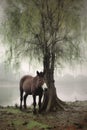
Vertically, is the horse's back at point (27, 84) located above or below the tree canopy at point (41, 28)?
below

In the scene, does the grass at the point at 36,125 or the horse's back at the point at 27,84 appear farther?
the horse's back at the point at 27,84

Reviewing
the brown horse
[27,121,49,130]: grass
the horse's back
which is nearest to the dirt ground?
[27,121,49,130]: grass

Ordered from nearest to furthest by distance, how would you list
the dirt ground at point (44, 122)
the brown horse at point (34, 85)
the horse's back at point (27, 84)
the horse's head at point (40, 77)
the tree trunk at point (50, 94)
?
the dirt ground at point (44, 122)
the horse's head at point (40, 77)
the brown horse at point (34, 85)
the tree trunk at point (50, 94)
the horse's back at point (27, 84)

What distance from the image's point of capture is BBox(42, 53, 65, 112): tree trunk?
1471cm

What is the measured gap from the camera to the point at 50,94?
587 inches

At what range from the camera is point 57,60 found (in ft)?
51.5

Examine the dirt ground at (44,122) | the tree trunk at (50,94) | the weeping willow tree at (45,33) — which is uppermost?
the weeping willow tree at (45,33)

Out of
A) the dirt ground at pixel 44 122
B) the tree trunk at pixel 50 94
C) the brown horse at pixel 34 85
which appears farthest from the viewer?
the tree trunk at pixel 50 94

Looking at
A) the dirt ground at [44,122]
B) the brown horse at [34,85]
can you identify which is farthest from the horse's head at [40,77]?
the dirt ground at [44,122]

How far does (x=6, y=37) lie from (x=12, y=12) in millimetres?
1264

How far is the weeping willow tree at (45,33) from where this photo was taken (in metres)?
15.2

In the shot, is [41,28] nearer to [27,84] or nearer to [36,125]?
[27,84]

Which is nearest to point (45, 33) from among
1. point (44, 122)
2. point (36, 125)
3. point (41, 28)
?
point (41, 28)

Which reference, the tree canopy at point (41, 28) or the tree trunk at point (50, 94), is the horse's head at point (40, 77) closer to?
the tree trunk at point (50, 94)
